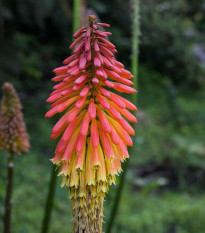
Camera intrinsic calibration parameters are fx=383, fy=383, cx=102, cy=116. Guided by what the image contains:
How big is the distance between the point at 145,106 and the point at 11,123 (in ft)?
27.4

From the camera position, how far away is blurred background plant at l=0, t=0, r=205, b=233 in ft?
19.6

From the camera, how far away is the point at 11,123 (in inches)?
128

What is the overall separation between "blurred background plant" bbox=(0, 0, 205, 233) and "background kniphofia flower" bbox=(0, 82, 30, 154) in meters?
0.37

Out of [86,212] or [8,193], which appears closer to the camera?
[86,212]

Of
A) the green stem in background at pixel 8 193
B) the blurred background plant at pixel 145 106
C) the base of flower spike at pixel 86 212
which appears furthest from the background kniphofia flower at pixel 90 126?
the blurred background plant at pixel 145 106

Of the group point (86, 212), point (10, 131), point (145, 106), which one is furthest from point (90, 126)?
point (145, 106)

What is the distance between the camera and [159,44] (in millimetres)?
13242

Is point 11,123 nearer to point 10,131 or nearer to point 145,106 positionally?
point 10,131

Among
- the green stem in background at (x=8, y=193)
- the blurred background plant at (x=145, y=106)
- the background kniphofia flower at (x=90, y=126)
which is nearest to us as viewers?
the background kniphofia flower at (x=90, y=126)

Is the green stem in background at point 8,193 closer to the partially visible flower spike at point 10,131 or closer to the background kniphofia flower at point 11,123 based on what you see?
the partially visible flower spike at point 10,131

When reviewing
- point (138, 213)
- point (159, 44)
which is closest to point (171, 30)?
point (159, 44)

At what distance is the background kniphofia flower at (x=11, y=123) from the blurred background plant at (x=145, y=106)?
1.22 feet

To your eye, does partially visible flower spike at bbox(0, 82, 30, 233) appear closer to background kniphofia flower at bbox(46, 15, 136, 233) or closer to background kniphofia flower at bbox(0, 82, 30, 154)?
background kniphofia flower at bbox(0, 82, 30, 154)

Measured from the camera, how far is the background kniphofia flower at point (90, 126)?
203 centimetres
